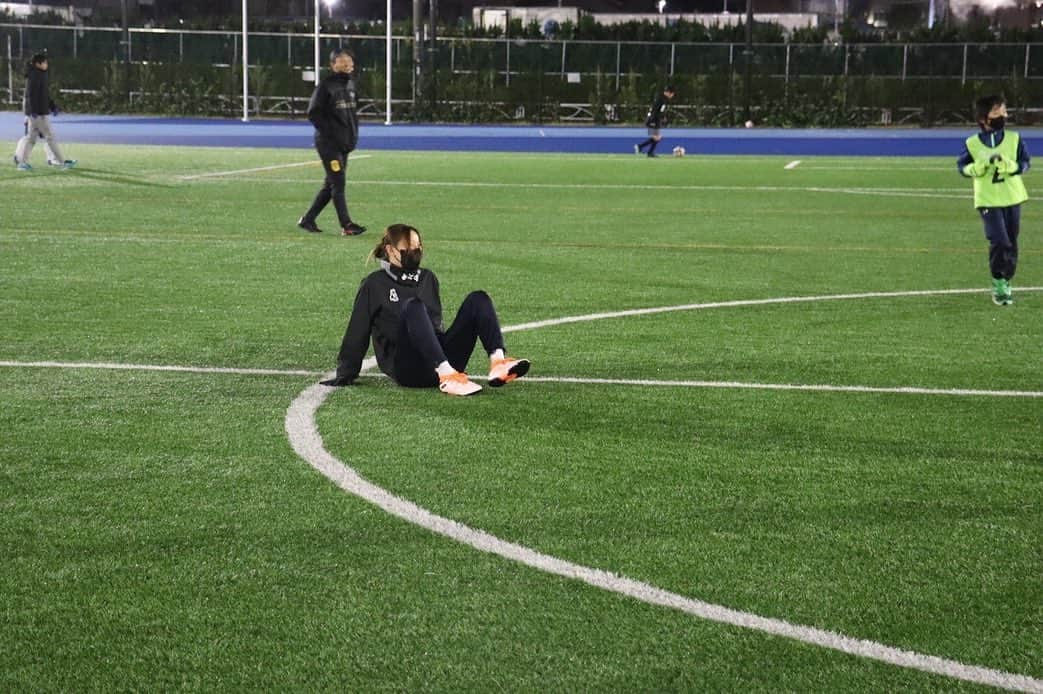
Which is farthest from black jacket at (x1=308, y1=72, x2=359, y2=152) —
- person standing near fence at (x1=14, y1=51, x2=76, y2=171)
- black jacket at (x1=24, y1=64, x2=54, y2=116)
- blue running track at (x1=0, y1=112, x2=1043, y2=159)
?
blue running track at (x1=0, y1=112, x2=1043, y2=159)

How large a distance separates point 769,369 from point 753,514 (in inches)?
127

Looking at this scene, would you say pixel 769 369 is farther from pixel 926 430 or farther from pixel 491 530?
pixel 491 530

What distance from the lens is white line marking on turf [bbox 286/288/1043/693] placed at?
4.29 meters

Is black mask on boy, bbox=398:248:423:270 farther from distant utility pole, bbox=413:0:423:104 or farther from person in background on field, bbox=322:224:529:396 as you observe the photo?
distant utility pole, bbox=413:0:423:104

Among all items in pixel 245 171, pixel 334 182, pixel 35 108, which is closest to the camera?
pixel 334 182

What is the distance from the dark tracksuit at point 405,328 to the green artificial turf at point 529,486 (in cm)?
16

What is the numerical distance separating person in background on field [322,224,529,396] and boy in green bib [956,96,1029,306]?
17.5ft

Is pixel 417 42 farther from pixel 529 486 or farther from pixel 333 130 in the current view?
pixel 529 486

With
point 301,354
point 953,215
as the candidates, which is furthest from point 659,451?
point 953,215

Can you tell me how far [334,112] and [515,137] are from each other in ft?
95.2

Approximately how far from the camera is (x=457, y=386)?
7.96 meters

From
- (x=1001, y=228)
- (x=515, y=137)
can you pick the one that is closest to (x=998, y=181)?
(x=1001, y=228)

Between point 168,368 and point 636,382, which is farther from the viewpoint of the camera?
point 168,368

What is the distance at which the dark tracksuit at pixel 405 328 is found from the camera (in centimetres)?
805
